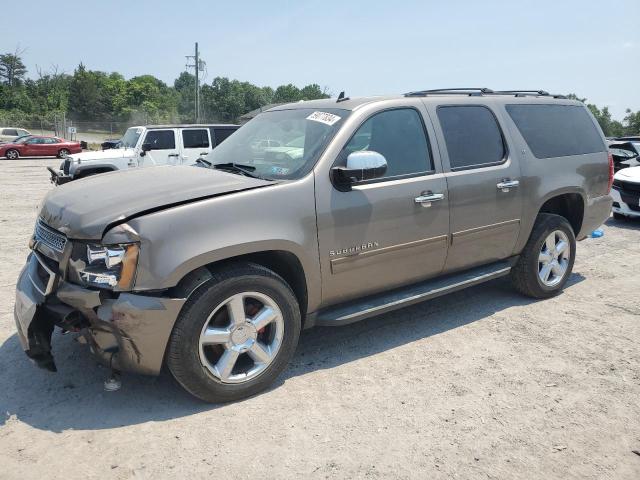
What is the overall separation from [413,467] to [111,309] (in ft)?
5.84

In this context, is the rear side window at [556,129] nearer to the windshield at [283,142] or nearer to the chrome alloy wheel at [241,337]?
the windshield at [283,142]

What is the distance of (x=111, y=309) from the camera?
282 cm

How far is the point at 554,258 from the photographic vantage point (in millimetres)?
5113

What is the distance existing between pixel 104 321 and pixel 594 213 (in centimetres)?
477

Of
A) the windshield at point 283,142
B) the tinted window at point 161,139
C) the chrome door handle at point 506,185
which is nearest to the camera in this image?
the windshield at point 283,142

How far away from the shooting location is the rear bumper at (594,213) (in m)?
5.30

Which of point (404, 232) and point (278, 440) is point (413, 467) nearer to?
point (278, 440)

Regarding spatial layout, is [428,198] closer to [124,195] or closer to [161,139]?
[124,195]

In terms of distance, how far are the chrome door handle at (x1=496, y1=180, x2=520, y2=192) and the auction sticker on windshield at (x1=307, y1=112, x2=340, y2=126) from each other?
5.17 ft

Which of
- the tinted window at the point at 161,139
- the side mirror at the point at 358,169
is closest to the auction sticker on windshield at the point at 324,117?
the side mirror at the point at 358,169

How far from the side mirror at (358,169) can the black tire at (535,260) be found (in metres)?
2.10

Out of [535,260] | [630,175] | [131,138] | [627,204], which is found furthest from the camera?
[131,138]

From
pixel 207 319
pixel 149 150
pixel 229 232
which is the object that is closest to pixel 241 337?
pixel 207 319

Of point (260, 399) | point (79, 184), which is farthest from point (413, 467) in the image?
point (79, 184)
